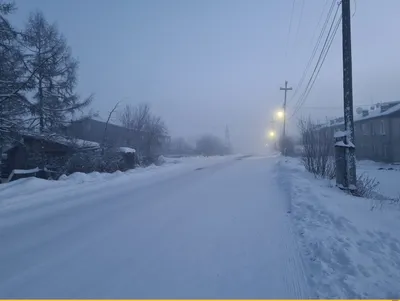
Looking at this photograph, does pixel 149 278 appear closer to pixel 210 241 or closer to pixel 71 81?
pixel 210 241

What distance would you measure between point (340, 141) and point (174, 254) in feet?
25.2

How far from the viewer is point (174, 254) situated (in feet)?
16.0

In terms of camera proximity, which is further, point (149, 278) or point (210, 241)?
point (210, 241)

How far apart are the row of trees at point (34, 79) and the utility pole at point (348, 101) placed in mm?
10360

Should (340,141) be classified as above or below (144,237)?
above

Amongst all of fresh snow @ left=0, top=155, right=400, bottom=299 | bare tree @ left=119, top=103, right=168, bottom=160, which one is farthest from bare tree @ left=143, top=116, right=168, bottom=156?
fresh snow @ left=0, top=155, right=400, bottom=299

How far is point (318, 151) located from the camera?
45.5 feet

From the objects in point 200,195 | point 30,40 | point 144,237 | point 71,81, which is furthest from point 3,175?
point 144,237

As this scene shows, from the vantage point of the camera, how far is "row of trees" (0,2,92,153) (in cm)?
1195

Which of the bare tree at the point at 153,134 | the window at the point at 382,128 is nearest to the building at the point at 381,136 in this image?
the window at the point at 382,128

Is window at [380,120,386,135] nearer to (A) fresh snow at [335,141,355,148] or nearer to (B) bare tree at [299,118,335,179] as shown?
(B) bare tree at [299,118,335,179]

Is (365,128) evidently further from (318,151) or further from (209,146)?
(209,146)

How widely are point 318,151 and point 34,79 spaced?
44.2 feet

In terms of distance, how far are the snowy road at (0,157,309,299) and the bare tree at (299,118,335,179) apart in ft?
19.4
